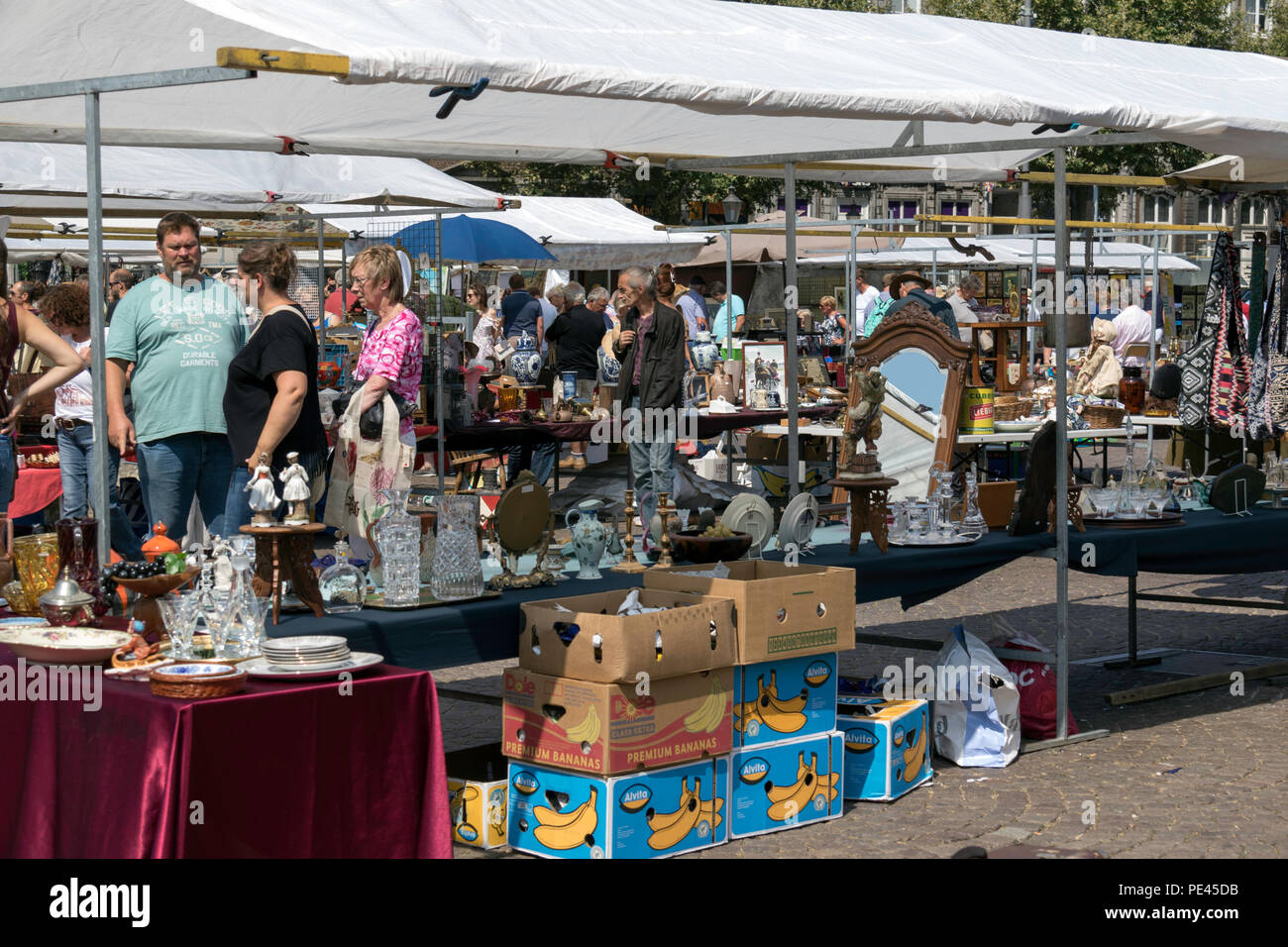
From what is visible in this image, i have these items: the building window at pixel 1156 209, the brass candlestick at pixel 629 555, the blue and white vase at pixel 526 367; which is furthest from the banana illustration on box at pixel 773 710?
the building window at pixel 1156 209

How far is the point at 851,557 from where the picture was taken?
6.16 m

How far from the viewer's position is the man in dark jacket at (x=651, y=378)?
380 inches

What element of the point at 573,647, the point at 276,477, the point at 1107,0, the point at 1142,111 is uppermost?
the point at 1107,0

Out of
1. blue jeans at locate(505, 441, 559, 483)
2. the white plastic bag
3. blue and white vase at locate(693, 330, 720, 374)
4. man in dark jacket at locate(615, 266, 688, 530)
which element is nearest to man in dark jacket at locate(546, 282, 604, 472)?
blue and white vase at locate(693, 330, 720, 374)

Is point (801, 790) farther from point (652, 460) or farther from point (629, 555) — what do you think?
point (652, 460)

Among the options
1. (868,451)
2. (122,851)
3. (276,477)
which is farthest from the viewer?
(868,451)

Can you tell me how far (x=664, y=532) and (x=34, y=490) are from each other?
16.2 ft

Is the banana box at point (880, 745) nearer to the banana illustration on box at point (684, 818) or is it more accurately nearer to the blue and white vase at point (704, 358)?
the banana illustration on box at point (684, 818)

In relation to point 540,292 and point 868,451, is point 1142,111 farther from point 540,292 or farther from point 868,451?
point 540,292

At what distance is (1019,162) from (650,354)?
246cm

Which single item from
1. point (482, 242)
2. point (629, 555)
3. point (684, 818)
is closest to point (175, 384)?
point (629, 555)

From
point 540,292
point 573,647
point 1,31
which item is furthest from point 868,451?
point 540,292

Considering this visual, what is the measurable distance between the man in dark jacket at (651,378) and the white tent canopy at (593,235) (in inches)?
241

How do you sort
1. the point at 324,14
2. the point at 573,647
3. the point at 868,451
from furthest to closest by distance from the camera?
the point at 868,451, the point at 573,647, the point at 324,14
